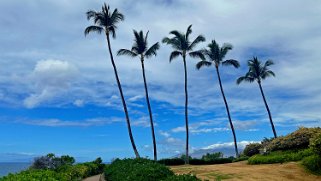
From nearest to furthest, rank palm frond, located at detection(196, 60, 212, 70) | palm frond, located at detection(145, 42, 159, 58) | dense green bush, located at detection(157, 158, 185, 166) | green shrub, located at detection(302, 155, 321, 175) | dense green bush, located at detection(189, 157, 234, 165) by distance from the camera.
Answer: green shrub, located at detection(302, 155, 321, 175) < dense green bush, located at detection(189, 157, 234, 165) < dense green bush, located at detection(157, 158, 185, 166) < palm frond, located at detection(145, 42, 159, 58) < palm frond, located at detection(196, 60, 212, 70)

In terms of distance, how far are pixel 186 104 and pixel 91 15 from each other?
14263mm

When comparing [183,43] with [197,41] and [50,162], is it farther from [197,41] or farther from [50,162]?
[50,162]

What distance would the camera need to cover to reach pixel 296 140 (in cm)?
2550

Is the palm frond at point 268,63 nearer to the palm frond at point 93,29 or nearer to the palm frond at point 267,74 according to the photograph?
the palm frond at point 267,74

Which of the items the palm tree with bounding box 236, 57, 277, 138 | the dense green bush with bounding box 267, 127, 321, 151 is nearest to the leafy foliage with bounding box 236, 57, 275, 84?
the palm tree with bounding box 236, 57, 277, 138

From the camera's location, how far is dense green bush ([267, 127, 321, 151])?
25328 mm

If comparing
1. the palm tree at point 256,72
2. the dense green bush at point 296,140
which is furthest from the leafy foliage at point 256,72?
the dense green bush at point 296,140

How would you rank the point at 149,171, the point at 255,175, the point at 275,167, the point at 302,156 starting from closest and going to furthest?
1. the point at 149,171
2. the point at 255,175
3. the point at 275,167
4. the point at 302,156

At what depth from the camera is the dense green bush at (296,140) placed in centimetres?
2533

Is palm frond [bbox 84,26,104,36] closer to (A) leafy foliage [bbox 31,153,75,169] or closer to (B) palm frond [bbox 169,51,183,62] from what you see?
(B) palm frond [bbox 169,51,183,62]

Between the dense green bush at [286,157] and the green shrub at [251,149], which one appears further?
the green shrub at [251,149]

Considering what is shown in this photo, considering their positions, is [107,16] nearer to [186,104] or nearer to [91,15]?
[91,15]

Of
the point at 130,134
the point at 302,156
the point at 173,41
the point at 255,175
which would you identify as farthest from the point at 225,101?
the point at 255,175

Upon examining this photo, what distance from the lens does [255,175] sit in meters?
17.5
